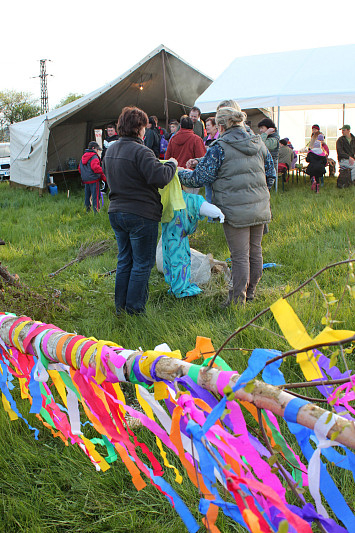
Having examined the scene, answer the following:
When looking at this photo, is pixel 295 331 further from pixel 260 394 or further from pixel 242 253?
pixel 242 253

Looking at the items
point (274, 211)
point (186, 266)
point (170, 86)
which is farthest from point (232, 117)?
point (170, 86)

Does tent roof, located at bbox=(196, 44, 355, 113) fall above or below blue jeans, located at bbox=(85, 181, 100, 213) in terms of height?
above

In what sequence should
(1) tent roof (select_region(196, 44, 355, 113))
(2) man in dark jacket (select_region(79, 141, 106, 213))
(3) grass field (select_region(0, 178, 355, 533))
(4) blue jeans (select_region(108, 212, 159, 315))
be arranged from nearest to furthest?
(3) grass field (select_region(0, 178, 355, 533)), (4) blue jeans (select_region(108, 212, 159, 315)), (2) man in dark jacket (select_region(79, 141, 106, 213)), (1) tent roof (select_region(196, 44, 355, 113))

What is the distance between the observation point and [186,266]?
438 cm

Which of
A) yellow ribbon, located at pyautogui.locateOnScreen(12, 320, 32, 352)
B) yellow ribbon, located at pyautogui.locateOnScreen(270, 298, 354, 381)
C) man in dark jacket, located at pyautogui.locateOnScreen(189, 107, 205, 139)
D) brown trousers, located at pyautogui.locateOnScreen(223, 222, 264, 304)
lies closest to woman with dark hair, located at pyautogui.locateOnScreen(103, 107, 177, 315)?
brown trousers, located at pyautogui.locateOnScreen(223, 222, 264, 304)

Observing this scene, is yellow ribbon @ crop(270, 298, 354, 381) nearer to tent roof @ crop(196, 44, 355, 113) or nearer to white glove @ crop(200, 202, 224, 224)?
white glove @ crop(200, 202, 224, 224)

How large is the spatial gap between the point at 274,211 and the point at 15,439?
6063mm

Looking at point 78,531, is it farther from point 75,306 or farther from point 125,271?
point 75,306

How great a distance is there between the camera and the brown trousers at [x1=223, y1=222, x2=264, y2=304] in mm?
3773

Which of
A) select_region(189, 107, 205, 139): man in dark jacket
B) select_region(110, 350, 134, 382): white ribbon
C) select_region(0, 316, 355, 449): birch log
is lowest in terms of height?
select_region(110, 350, 134, 382): white ribbon

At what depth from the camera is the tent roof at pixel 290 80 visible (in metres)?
9.97

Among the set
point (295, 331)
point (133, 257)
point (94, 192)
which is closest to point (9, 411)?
point (295, 331)

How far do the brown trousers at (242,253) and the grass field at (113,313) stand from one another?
20cm

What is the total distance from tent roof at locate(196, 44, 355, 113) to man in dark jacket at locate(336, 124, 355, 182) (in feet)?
4.26
